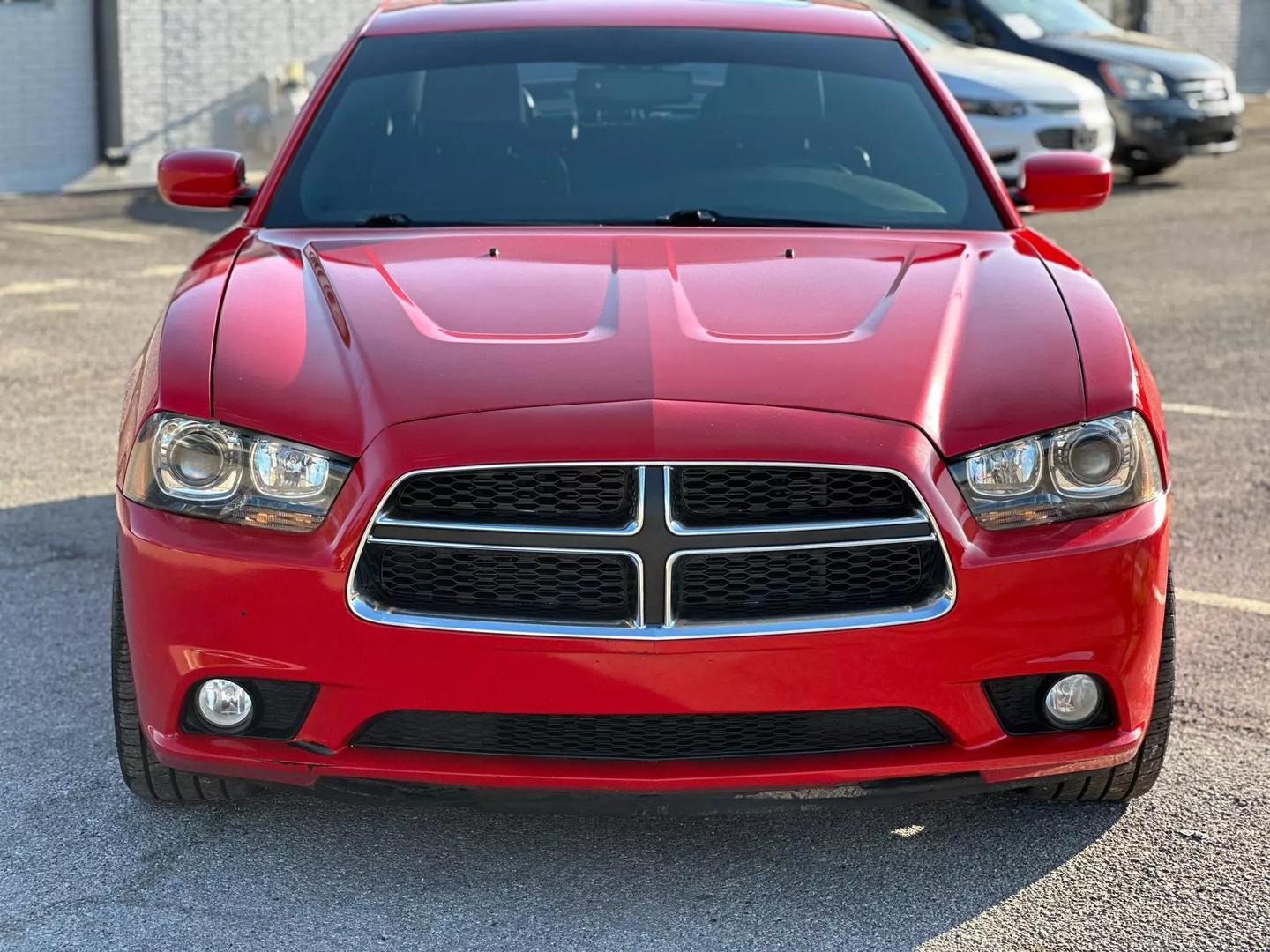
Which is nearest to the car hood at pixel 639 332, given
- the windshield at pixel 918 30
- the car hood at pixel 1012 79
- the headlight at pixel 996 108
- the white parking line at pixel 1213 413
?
the white parking line at pixel 1213 413

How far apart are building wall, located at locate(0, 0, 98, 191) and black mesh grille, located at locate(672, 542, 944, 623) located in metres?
12.4

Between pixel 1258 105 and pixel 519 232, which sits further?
pixel 1258 105

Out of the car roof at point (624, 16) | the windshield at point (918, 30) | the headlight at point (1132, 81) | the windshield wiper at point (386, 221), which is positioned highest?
the car roof at point (624, 16)

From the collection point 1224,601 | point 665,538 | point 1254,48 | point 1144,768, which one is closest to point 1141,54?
point 1254,48

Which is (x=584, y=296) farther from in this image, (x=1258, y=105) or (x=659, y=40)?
(x=1258, y=105)

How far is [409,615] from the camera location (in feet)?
10.2

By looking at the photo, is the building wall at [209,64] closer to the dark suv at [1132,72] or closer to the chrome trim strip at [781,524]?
the dark suv at [1132,72]

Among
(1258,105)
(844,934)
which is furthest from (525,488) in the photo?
(1258,105)

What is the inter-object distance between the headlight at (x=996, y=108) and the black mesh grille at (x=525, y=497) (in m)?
10.5

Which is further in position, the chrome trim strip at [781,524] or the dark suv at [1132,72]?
the dark suv at [1132,72]

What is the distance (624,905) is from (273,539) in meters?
0.92

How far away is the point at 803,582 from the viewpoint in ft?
10.4

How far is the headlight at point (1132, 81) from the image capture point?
47.6 ft

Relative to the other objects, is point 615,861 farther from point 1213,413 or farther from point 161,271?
point 161,271
